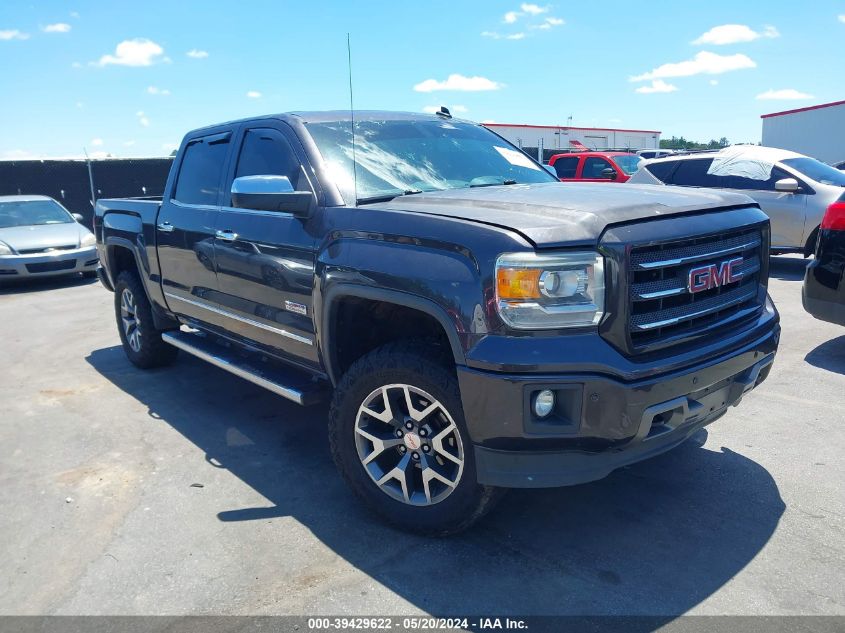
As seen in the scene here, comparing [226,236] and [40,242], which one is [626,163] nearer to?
[40,242]

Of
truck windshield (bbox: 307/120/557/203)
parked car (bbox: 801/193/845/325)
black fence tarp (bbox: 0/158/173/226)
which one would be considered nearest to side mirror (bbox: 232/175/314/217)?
truck windshield (bbox: 307/120/557/203)

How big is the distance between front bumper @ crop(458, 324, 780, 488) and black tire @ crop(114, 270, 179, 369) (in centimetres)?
410

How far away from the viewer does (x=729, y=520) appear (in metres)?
3.23

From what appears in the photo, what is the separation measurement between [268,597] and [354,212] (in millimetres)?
1765

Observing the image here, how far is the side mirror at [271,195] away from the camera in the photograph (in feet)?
11.2

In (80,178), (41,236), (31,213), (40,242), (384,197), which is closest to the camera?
(384,197)

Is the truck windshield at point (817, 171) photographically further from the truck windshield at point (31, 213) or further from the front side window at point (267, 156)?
the truck windshield at point (31, 213)

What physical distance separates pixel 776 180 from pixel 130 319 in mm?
8594

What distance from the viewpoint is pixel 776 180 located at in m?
9.67

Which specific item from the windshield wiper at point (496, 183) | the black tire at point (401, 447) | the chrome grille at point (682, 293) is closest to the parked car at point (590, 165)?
the windshield wiper at point (496, 183)

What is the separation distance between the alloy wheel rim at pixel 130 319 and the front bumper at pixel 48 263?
→ 224 inches

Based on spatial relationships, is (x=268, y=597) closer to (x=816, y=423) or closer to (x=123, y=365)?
(x=816, y=423)

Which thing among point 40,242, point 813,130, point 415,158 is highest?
point 813,130

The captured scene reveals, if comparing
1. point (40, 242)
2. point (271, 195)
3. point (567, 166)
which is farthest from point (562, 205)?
point (567, 166)
